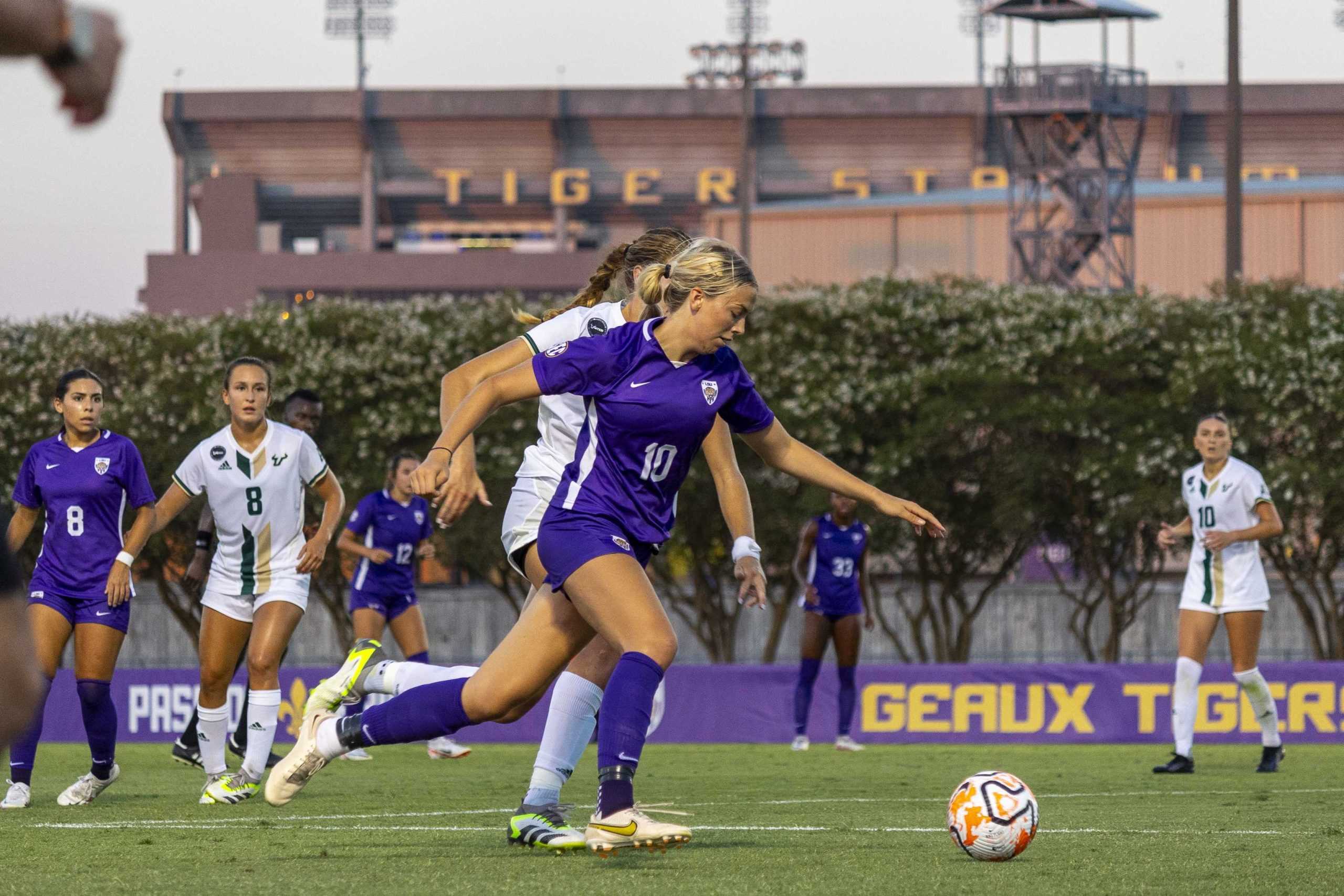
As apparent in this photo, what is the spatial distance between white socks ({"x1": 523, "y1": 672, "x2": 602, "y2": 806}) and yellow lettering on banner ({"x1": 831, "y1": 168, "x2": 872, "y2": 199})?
247 ft

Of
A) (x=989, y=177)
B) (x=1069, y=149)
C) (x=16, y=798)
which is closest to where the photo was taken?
(x=16, y=798)

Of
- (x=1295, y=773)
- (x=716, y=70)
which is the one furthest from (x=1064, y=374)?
(x=716, y=70)

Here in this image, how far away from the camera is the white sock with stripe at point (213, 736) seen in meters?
9.91

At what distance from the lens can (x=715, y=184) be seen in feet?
270

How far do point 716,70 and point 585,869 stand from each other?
3306 inches

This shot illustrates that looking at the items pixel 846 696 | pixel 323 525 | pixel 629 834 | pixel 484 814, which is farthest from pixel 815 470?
pixel 846 696

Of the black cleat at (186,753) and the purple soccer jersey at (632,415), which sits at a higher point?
the purple soccer jersey at (632,415)

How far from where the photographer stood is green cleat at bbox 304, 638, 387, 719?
22.7ft

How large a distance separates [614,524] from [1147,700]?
12268mm

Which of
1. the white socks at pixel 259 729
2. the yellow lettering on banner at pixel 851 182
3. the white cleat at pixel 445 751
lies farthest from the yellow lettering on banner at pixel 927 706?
the yellow lettering on banner at pixel 851 182

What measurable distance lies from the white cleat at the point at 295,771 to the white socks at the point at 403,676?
0.27 metres

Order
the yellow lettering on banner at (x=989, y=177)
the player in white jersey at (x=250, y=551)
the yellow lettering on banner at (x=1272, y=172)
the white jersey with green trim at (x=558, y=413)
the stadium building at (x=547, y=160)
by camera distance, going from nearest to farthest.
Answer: the white jersey with green trim at (x=558, y=413) < the player in white jersey at (x=250, y=551) < the yellow lettering on banner at (x=1272, y=172) < the yellow lettering on banner at (x=989, y=177) < the stadium building at (x=547, y=160)

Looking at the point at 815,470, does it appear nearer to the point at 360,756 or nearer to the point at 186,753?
the point at 186,753

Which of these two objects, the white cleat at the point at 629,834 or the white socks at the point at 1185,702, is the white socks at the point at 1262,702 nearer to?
the white socks at the point at 1185,702
